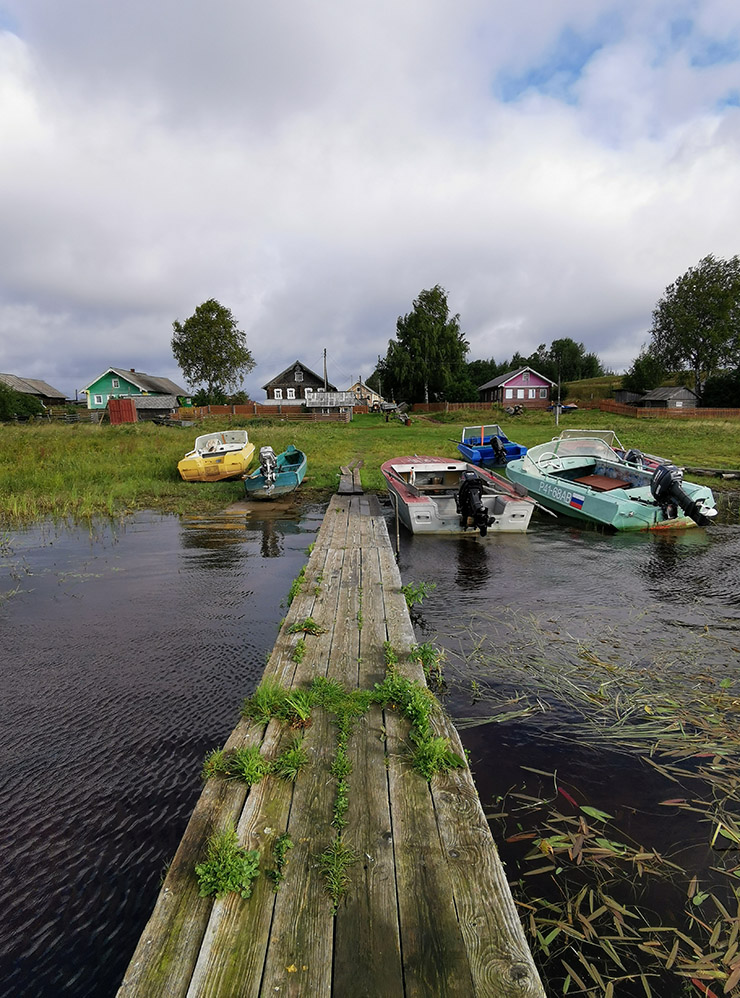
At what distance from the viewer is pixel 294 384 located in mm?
60344

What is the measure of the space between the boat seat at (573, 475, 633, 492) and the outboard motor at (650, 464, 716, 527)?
6.82 feet

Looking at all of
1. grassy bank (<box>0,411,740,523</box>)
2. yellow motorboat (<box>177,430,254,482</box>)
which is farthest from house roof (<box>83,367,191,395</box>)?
yellow motorboat (<box>177,430,254,482</box>)

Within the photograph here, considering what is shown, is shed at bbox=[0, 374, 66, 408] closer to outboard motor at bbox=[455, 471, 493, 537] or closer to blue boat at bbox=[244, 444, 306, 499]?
blue boat at bbox=[244, 444, 306, 499]

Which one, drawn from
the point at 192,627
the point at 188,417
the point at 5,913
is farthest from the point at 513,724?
the point at 188,417

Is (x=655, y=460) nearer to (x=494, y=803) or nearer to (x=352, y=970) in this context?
(x=494, y=803)

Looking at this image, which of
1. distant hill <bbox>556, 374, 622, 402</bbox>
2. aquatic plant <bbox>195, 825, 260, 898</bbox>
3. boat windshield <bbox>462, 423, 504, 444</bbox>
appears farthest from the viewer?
distant hill <bbox>556, 374, 622, 402</bbox>

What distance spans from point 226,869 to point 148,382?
208ft

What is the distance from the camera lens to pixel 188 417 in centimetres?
4441

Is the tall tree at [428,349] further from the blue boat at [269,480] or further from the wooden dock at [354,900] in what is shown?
the wooden dock at [354,900]

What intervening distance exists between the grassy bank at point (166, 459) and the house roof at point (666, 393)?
19.9 metres

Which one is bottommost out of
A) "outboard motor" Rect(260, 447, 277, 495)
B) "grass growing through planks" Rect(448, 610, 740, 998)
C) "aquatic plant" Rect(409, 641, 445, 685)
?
"grass growing through planks" Rect(448, 610, 740, 998)

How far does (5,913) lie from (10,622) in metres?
4.75

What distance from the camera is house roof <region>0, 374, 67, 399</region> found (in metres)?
58.2

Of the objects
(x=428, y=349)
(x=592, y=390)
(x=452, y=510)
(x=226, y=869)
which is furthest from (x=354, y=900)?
(x=592, y=390)
